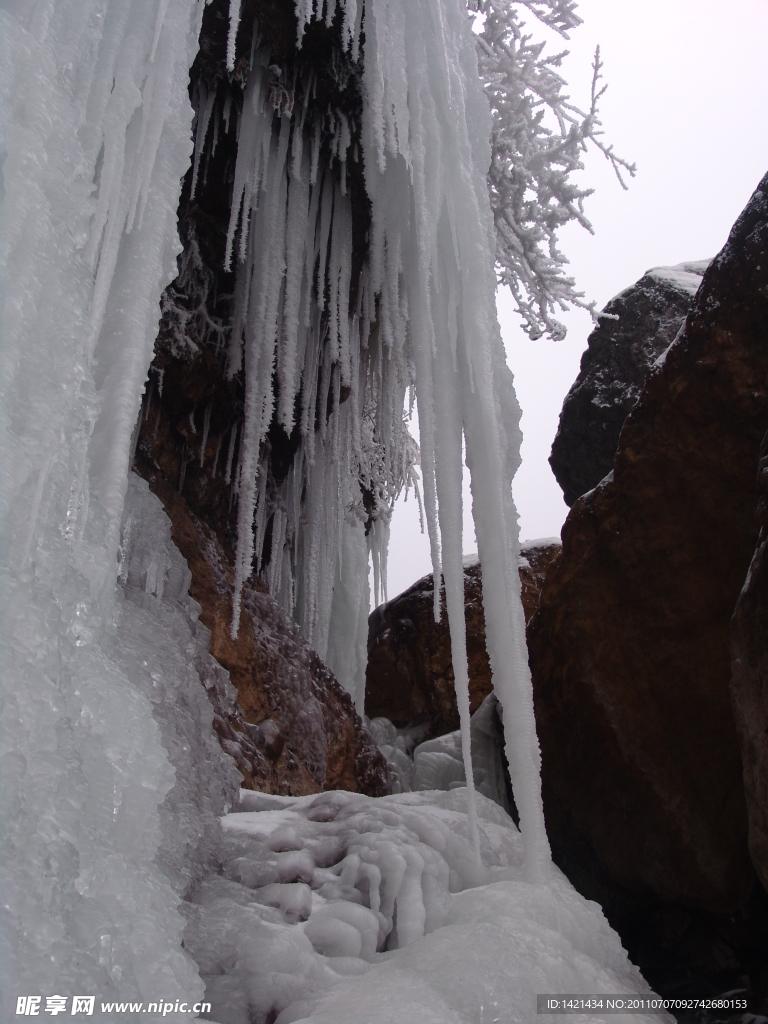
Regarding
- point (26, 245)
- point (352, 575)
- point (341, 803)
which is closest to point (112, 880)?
point (26, 245)

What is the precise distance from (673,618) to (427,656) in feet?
14.4

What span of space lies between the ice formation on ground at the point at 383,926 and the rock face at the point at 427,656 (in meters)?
5.07

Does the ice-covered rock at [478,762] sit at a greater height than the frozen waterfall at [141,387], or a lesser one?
lesser

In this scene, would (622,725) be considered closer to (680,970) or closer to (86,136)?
(680,970)

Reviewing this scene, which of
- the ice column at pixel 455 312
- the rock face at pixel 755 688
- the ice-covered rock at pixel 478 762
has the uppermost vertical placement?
the ice column at pixel 455 312

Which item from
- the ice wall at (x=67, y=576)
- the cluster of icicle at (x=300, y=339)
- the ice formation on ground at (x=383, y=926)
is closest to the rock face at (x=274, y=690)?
the cluster of icicle at (x=300, y=339)

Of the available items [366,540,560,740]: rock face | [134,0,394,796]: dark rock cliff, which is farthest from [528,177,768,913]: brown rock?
[366,540,560,740]: rock face

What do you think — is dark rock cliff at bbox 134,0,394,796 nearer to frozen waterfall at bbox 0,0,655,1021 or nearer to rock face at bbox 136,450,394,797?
rock face at bbox 136,450,394,797

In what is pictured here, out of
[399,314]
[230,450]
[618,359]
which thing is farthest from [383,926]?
[618,359]

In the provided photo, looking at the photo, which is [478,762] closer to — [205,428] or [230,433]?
[230,433]

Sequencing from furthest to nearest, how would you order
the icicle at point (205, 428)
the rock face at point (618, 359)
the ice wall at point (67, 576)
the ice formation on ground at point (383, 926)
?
the rock face at point (618, 359) < the icicle at point (205, 428) < the ice formation on ground at point (383, 926) < the ice wall at point (67, 576)

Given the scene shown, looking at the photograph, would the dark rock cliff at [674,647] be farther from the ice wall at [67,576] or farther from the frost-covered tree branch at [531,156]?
the ice wall at [67,576]

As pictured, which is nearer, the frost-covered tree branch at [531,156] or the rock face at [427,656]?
the frost-covered tree branch at [531,156]

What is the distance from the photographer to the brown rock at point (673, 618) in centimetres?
343
